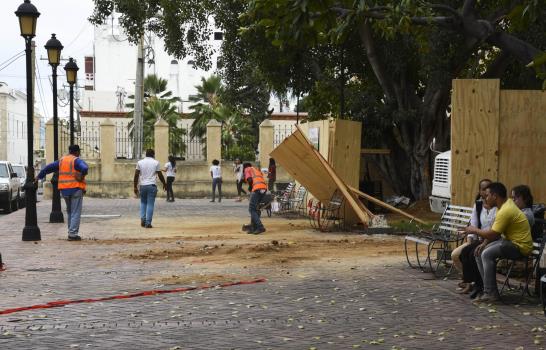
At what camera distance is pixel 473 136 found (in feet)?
41.8

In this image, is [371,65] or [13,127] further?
[13,127]

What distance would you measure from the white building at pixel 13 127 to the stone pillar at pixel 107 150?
1807 inches

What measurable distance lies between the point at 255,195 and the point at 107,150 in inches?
779

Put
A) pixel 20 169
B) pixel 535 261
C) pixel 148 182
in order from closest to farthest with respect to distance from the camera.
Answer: pixel 535 261 < pixel 148 182 < pixel 20 169

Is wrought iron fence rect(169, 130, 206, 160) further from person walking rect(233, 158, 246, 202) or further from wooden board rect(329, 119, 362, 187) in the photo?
wooden board rect(329, 119, 362, 187)

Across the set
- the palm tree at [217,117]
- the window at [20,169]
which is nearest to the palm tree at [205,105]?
the palm tree at [217,117]

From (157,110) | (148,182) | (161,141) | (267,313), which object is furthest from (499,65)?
(157,110)

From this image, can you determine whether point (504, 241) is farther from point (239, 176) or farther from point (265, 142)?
point (265, 142)

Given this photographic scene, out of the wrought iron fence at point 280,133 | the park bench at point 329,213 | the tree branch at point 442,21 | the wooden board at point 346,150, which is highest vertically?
the tree branch at point 442,21

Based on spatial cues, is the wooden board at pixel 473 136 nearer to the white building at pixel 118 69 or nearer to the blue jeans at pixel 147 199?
the blue jeans at pixel 147 199

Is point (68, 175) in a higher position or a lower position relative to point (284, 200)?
higher

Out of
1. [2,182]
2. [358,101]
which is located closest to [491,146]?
[358,101]

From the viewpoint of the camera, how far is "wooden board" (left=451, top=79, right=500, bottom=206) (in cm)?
1263

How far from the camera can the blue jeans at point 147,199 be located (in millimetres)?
20016
